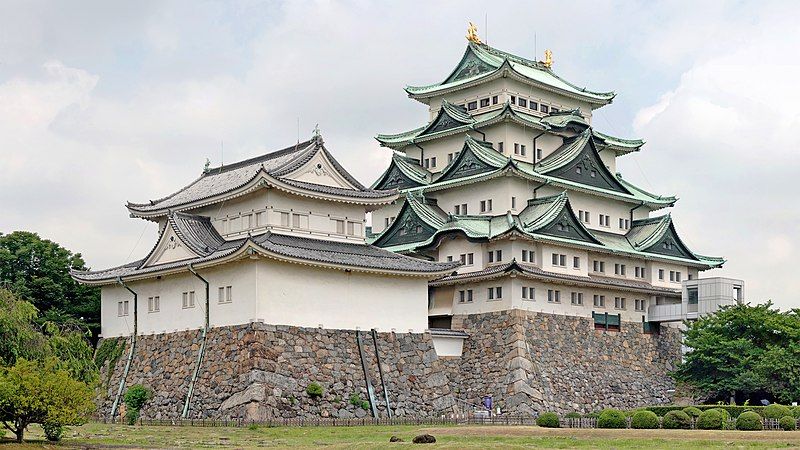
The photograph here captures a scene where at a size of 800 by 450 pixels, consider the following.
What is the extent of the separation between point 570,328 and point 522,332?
465 cm

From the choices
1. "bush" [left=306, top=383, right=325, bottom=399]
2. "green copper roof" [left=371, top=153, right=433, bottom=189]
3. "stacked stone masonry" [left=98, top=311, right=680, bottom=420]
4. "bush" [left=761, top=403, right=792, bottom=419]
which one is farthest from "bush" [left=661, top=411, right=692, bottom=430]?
"green copper roof" [left=371, top=153, right=433, bottom=189]

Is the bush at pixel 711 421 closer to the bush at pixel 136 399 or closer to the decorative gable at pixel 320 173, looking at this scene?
the decorative gable at pixel 320 173

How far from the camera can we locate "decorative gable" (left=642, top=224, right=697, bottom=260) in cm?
7038

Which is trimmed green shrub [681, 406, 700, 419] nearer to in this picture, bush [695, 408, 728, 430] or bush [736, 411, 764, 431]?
bush [695, 408, 728, 430]

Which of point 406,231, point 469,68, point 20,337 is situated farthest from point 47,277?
point 469,68

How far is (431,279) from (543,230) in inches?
335

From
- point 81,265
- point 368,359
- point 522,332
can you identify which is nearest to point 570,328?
point 522,332

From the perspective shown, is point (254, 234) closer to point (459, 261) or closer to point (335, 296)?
point (335, 296)

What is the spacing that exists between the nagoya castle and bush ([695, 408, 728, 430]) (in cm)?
1443

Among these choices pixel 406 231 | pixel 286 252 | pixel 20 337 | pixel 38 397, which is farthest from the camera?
pixel 406 231

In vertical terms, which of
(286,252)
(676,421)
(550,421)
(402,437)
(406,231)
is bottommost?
(402,437)

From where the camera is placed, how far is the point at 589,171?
230ft

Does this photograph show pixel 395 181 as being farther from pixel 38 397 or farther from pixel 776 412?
pixel 38 397

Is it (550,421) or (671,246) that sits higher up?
(671,246)
